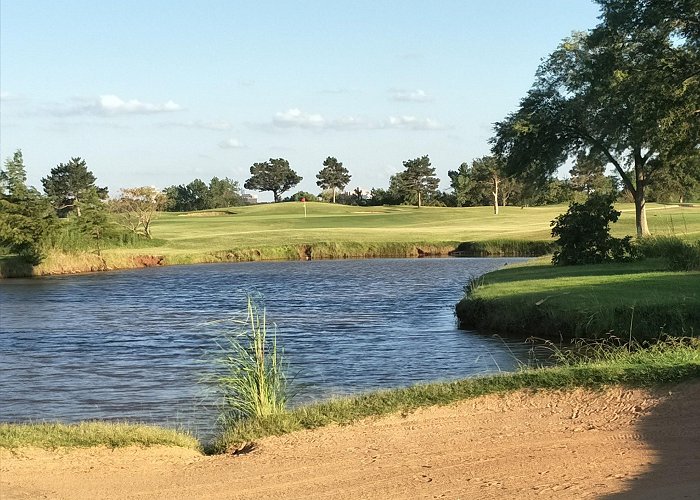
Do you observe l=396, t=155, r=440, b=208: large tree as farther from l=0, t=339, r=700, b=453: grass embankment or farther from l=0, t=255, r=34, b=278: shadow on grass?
l=0, t=339, r=700, b=453: grass embankment

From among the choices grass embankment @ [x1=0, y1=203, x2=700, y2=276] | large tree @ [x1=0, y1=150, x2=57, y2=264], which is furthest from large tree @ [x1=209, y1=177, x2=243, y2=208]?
large tree @ [x1=0, y1=150, x2=57, y2=264]

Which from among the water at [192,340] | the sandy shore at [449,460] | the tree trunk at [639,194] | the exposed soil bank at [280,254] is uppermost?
the tree trunk at [639,194]

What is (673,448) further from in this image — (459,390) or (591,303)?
(591,303)

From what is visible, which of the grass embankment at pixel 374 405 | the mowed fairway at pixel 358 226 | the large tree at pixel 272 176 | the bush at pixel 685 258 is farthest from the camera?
the large tree at pixel 272 176

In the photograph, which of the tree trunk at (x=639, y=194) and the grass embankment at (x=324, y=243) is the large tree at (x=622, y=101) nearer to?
the tree trunk at (x=639, y=194)

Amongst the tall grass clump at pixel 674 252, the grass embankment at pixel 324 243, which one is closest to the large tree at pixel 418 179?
the grass embankment at pixel 324 243

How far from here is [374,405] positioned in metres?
11.4

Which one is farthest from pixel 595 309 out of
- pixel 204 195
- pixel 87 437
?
pixel 204 195

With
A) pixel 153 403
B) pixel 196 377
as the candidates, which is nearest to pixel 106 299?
pixel 196 377

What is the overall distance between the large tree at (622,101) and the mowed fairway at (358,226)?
18.4 feet

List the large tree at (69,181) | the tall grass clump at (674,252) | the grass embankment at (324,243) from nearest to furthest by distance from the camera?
the tall grass clump at (674,252) < the grass embankment at (324,243) < the large tree at (69,181)

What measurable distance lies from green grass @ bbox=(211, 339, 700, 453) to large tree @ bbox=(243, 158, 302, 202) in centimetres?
15855

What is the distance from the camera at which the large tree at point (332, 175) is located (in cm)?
16338

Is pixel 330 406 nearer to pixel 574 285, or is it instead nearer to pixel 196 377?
pixel 196 377
